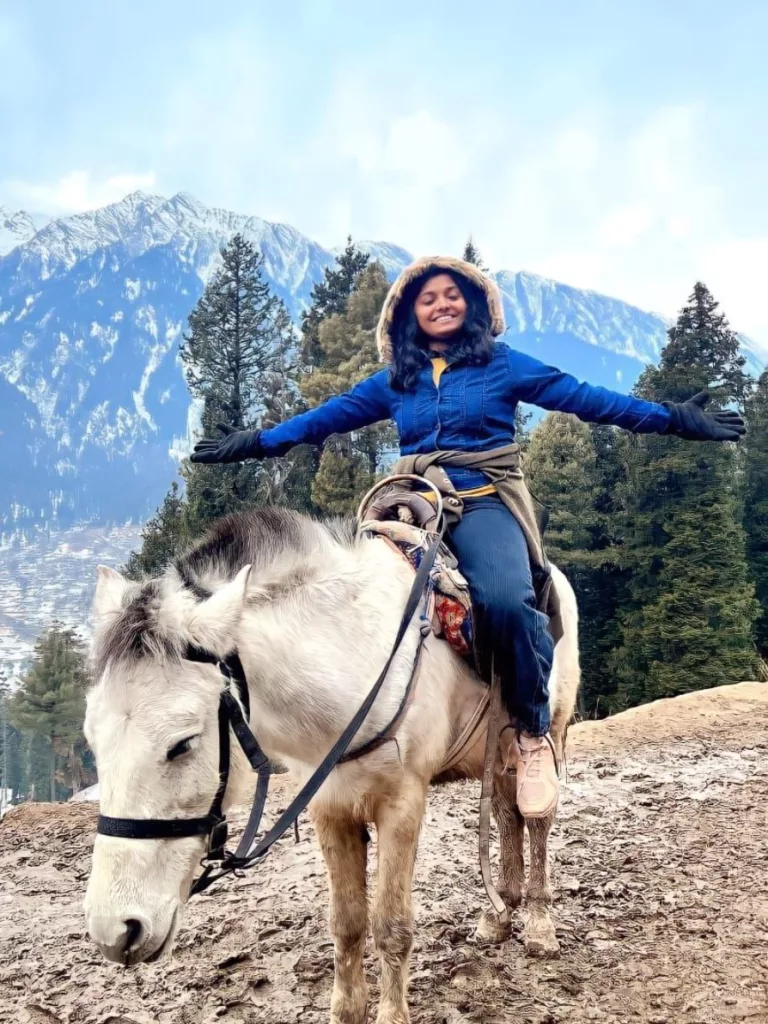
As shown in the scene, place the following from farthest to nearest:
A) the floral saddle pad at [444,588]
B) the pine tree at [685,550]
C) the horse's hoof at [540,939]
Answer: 1. the pine tree at [685,550]
2. the horse's hoof at [540,939]
3. the floral saddle pad at [444,588]

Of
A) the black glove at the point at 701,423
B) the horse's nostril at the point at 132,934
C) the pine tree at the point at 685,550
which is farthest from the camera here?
the pine tree at the point at 685,550

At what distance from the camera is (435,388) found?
3.14m

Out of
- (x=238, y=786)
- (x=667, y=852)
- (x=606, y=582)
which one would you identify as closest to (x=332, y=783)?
(x=238, y=786)

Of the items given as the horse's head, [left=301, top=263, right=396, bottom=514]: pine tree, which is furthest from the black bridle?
[left=301, top=263, right=396, bottom=514]: pine tree

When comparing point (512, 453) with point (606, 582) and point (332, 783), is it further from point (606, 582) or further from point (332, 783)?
point (606, 582)

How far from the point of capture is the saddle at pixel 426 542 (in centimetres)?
264

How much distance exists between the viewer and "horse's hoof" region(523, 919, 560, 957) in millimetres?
3527

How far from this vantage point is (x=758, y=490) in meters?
27.4

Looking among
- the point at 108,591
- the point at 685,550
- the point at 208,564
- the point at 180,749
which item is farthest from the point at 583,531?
the point at 180,749

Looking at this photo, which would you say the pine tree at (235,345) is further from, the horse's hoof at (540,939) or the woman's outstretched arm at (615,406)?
the horse's hoof at (540,939)

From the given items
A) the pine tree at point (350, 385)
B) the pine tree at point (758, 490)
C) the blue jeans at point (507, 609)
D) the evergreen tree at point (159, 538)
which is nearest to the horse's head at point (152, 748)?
the blue jeans at point (507, 609)

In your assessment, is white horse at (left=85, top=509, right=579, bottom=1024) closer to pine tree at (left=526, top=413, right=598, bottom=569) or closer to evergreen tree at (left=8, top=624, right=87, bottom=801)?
pine tree at (left=526, top=413, right=598, bottom=569)

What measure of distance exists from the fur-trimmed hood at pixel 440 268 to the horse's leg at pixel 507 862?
2.49 m

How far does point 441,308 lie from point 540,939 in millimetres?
3410
